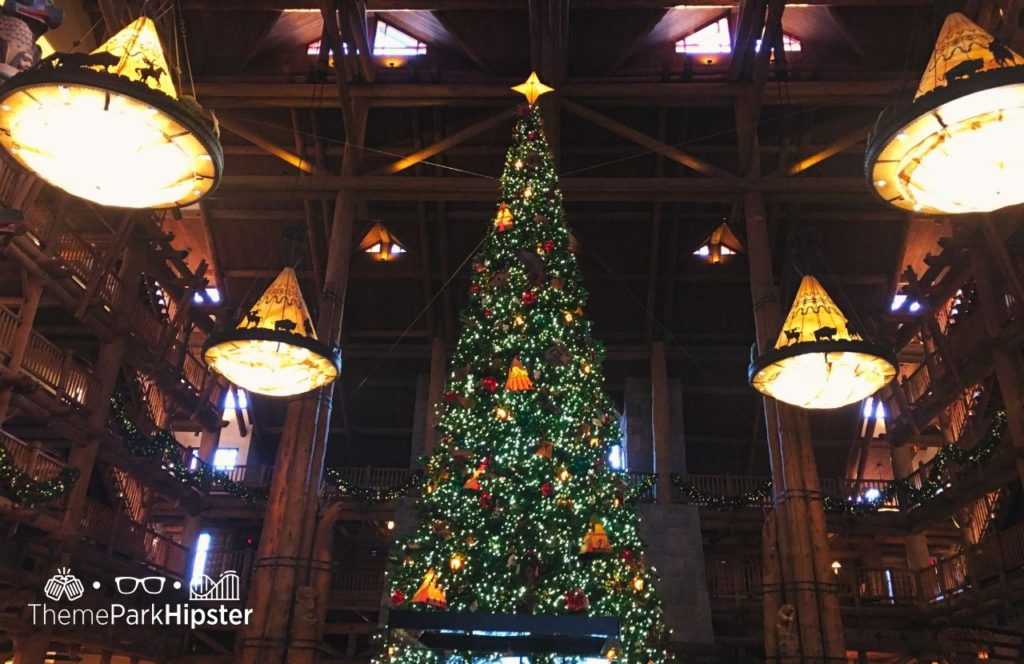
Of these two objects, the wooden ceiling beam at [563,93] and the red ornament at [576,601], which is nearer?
the red ornament at [576,601]

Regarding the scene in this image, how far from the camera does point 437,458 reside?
9.10m

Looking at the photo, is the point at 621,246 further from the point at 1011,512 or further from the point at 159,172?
the point at 159,172

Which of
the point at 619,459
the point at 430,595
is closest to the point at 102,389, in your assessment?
the point at 430,595

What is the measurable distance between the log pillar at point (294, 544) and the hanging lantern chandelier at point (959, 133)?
8819 millimetres

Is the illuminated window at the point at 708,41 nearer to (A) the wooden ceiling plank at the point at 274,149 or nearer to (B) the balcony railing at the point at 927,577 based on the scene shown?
(A) the wooden ceiling plank at the point at 274,149

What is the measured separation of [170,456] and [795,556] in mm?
13336

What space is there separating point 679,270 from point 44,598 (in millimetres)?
15836

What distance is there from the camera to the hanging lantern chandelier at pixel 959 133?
5613 mm

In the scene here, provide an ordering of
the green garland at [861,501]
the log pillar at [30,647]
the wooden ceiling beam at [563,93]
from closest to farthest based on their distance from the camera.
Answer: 1. the log pillar at [30,647]
2. the wooden ceiling beam at [563,93]
3. the green garland at [861,501]

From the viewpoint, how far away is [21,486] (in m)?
11.6

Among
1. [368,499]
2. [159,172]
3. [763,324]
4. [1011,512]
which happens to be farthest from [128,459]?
[1011,512]

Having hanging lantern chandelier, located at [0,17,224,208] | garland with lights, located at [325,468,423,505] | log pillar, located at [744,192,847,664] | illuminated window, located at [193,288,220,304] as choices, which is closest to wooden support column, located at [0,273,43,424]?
illuminated window, located at [193,288,220,304]

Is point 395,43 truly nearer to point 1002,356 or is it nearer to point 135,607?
point 135,607

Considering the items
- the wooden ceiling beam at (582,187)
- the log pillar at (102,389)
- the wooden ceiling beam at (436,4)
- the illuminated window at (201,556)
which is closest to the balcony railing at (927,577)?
the wooden ceiling beam at (582,187)
